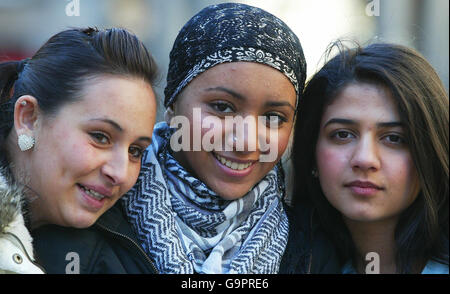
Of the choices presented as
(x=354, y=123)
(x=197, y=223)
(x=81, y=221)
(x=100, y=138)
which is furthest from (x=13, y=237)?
(x=354, y=123)

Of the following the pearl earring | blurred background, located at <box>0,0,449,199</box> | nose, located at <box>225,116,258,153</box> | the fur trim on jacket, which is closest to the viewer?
the fur trim on jacket

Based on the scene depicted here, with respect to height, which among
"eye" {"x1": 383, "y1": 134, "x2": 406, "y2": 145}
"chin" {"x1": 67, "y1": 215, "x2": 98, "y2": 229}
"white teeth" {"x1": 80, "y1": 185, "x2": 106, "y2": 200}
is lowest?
"chin" {"x1": 67, "y1": 215, "x2": 98, "y2": 229}

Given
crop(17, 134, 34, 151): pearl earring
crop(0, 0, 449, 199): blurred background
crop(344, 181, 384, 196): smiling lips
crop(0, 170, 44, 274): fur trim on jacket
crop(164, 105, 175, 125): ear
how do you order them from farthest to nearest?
crop(0, 0, 449, 199): blurred background, crop(164, 105, 175, 125): ear, crop(344, 181, 384, 196): smiling lips, crop(17, 134, 34, 151): pearl earring, crop(0, 170, 44, 274): fur trim on jacket

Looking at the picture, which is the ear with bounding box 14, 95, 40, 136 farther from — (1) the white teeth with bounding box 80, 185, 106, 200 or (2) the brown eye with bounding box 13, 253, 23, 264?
(2) the brown eye with bounding box 13, 253, 23, 264

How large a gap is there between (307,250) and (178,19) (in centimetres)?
500

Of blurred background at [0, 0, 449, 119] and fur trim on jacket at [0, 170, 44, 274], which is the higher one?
blurred background at [0, 0, 449, 119]

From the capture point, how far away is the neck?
8.78 feet

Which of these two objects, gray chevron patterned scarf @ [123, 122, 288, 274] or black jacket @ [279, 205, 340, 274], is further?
black jacket @ [279, 205, 340, 274]

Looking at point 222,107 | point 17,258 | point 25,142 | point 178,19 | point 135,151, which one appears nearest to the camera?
point 17,258

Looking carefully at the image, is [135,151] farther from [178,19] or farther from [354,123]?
[178,19]

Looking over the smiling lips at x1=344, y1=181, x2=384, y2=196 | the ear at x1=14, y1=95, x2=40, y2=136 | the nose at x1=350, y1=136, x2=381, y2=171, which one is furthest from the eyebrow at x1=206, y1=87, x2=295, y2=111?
the ear at x1=14, y1=95, x2=40, y2=136

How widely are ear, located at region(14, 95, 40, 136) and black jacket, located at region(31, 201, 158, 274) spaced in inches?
16.1

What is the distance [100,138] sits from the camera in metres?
2.11

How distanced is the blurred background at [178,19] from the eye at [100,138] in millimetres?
3933
